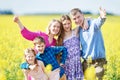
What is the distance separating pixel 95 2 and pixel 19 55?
1.10 metres

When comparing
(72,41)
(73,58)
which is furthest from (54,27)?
(73,58)

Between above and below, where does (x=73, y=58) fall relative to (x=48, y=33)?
below

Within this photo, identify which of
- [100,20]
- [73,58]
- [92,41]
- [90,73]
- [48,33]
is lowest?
[90,73]

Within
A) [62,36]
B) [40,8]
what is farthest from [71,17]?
[40,8]

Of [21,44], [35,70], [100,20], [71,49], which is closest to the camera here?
[35,70]

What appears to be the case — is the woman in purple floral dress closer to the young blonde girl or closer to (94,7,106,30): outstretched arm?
the young blonde girl

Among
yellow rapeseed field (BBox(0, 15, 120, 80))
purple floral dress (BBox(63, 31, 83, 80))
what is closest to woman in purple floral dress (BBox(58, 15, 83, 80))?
purple floral dress (BBox(63, 31, 83, 80))

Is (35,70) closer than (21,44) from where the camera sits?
Yes

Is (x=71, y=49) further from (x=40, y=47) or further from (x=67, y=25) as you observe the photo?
(x=40, y=47)

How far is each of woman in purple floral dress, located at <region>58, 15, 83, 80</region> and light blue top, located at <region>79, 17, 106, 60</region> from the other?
0.06 m

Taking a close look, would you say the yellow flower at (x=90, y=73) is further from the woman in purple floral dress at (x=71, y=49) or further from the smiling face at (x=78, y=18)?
the smiling face at (x=78, y=18)

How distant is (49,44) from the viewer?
5.26 m

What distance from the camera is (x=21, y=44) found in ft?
18.7

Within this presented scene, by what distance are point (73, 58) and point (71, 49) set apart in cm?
10
